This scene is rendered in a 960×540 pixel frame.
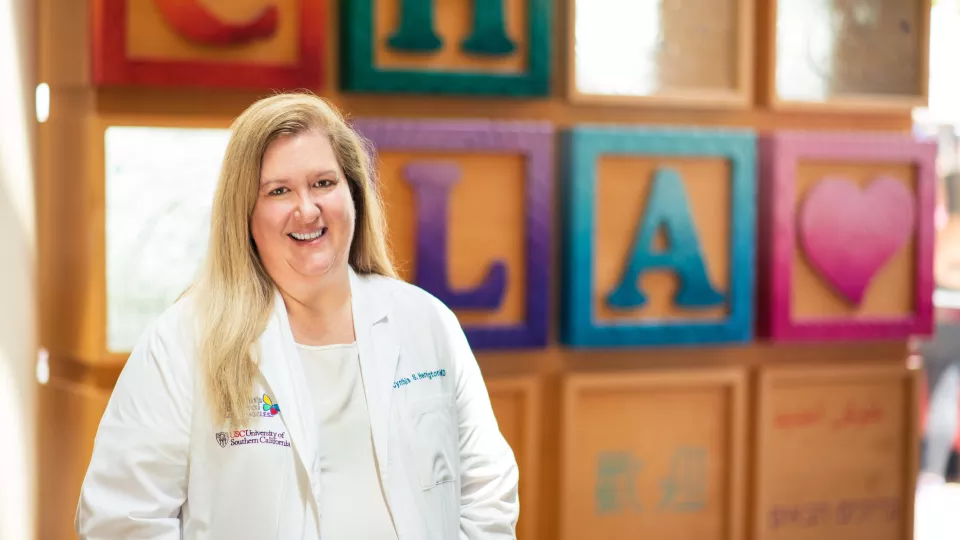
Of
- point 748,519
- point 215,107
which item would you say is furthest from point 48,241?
point 748,519

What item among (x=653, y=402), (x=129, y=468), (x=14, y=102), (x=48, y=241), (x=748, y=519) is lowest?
(x=748, y=519)

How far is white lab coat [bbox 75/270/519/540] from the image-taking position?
174 centimetres

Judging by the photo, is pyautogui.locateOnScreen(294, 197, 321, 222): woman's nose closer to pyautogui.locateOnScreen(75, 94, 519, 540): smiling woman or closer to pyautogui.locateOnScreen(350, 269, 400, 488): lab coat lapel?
pyautogui.locateOnScreen(75, 94, 519, 540): smiling woman

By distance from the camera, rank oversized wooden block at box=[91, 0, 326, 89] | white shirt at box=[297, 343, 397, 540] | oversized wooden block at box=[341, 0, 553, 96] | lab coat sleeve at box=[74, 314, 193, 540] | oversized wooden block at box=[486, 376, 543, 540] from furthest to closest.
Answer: oversized wooden block at box=[486, 376, 543, 540] < oversized wooden block at box=[341, 0, 553, 96] < oversized wooden block at box=[91, 0, 326, 89] < white shirt at box=[297, 343, 397, 540] < lab coat sleeve at box=[74, 314, 193, 540]

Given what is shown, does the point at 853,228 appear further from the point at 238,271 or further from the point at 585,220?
the point at 238,271

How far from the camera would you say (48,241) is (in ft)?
10.1

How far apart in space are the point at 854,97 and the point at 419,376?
230 cm

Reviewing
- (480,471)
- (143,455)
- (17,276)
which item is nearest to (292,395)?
(143,455)

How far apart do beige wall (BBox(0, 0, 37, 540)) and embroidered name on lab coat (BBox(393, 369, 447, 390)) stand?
3.79 feet

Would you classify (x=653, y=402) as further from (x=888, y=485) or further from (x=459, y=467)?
(x=459, y=467)

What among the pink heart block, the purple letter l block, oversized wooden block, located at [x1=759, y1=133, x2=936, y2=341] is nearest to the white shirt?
the purple letter l block

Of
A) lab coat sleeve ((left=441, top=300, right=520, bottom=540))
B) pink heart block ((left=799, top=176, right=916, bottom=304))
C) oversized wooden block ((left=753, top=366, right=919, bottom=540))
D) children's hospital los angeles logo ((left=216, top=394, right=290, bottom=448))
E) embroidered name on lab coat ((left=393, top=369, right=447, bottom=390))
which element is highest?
pink heart block ((left=799, top=176, right=916, bottom=304))

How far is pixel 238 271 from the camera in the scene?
184 cm

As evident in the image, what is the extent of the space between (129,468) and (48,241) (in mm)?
1543
